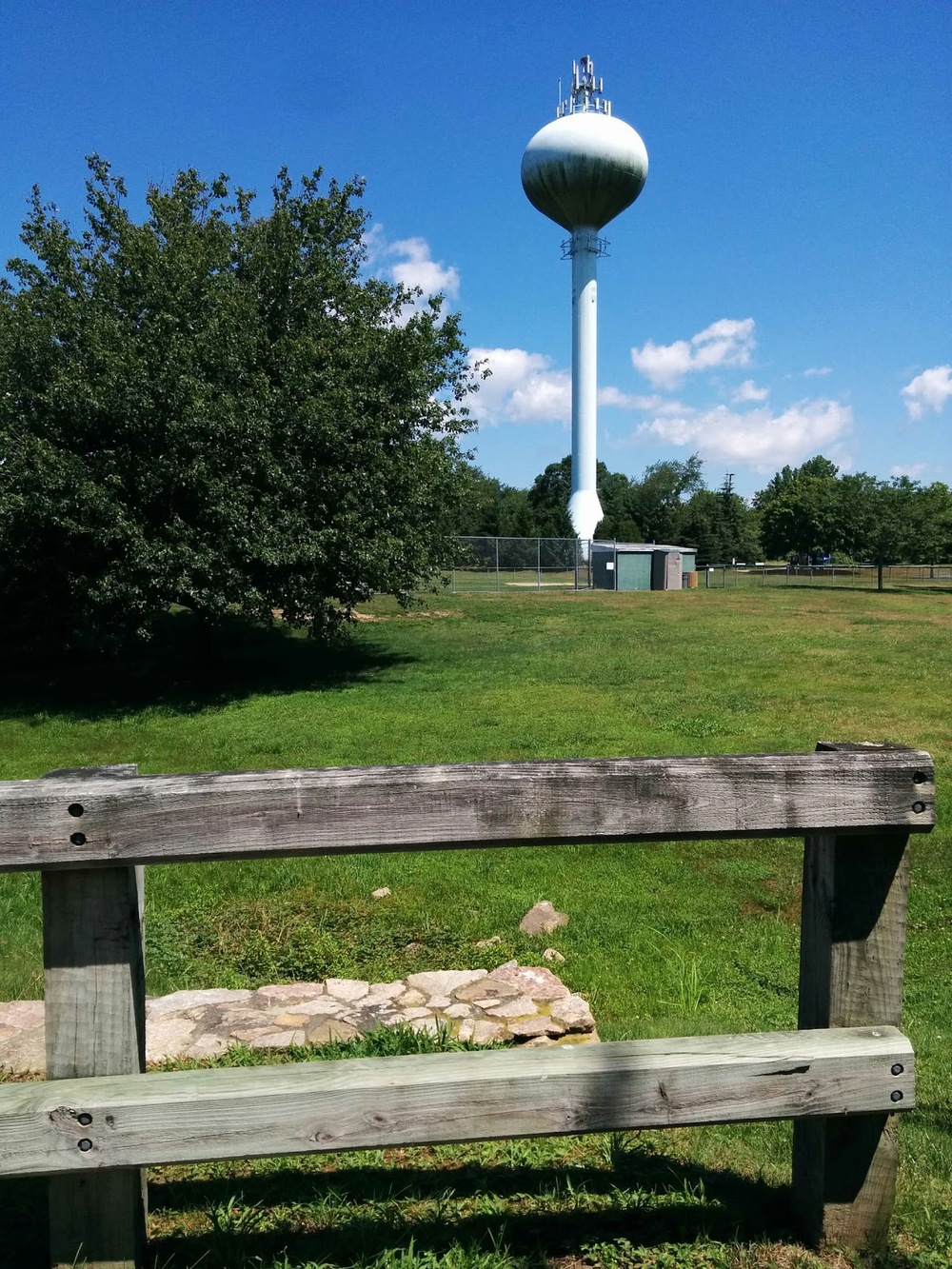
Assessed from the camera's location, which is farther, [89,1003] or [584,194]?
[584,194]

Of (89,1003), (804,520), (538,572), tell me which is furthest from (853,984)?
(804,520)

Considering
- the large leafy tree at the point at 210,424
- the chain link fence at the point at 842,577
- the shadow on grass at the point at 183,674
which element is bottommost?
the shadow on grass at the point at 183,674

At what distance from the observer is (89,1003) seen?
1965mm

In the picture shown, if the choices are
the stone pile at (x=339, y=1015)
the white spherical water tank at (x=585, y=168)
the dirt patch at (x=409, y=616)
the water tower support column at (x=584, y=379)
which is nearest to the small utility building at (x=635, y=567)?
the water tower support column at (x=584, y=379)

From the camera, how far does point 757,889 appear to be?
646 cm

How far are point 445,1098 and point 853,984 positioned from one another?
928mm

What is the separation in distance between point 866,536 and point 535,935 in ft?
144

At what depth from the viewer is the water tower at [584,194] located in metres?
53.6

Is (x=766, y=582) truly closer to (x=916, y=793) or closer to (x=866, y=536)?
(x=866, y=536)

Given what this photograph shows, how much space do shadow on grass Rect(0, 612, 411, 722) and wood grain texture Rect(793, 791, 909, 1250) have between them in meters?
12.5

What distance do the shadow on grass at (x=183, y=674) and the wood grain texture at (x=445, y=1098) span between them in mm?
12377

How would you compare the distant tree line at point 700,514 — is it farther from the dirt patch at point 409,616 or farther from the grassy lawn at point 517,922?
the grassy lawn at point 517,922

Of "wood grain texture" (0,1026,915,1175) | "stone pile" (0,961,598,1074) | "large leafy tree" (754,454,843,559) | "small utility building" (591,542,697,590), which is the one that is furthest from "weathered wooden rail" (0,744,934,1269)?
"large leafy tree" (754,454,843,559)

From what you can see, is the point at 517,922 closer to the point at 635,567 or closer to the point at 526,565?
the point at 526,565
